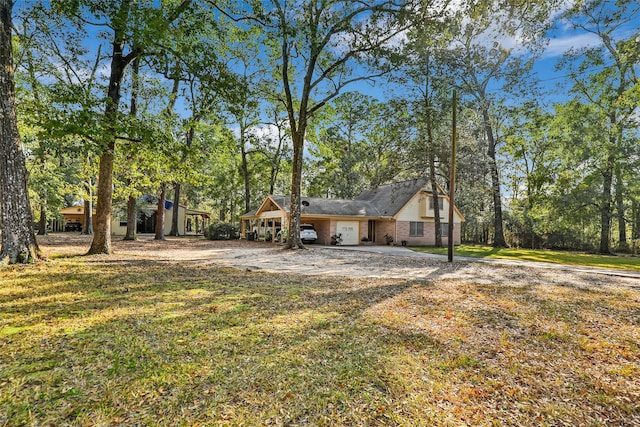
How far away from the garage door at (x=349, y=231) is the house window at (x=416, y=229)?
4099 mm

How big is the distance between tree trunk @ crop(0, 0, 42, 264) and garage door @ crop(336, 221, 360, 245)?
18.1 m

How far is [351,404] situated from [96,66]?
66.0ft

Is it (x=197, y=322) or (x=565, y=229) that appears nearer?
(x=197, y=322)

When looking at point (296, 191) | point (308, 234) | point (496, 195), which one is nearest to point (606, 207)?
point (496, 195)

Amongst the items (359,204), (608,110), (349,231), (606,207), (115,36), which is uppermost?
(608,110)

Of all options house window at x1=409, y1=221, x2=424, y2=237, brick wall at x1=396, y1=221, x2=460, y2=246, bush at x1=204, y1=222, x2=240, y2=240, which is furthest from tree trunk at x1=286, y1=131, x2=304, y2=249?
bush at x1=204, y1=222, x2=240, y2=240

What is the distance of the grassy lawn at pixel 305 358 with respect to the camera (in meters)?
2.51

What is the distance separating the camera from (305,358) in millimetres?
3445

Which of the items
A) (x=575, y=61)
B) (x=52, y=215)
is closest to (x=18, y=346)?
(x=575, y=61)

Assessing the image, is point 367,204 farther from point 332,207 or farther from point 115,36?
point 115,36

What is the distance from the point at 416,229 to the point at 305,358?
2290 cm

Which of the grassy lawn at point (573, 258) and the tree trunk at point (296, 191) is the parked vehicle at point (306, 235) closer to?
the tree trunk at point (296, 191)

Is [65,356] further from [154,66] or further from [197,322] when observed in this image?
[154,66]

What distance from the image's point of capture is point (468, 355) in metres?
3.73
